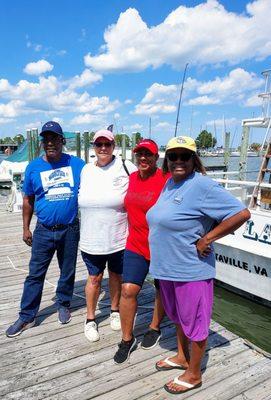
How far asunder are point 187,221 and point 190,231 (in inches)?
2.7

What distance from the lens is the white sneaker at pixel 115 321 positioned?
3437 mm

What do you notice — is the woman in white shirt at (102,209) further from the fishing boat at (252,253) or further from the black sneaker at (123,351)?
the fishing boat at (252,253)

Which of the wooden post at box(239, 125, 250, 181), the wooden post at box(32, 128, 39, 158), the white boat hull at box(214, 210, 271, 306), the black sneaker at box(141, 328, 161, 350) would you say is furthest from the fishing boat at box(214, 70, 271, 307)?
the wooden post at box(32, 128, 39, 158)

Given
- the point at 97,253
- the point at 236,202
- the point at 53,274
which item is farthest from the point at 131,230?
the point at 53,274

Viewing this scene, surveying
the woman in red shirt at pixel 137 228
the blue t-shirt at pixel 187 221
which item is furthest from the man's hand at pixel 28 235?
the blue t-shirt at pixel 187 221

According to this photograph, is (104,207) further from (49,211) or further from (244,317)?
(244,317)

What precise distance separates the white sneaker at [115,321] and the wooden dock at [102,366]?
→ 5cm

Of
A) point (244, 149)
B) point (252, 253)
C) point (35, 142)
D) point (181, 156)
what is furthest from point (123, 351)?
point (35, 142)

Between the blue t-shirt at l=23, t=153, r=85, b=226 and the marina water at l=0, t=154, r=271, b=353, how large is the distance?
3.50 m

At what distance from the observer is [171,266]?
2.41 metres

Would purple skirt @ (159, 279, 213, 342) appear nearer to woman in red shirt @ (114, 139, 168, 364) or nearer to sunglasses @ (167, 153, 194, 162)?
woman in red shirt @ (114, 139, 168, 364)

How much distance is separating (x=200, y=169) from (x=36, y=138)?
38.2 feet

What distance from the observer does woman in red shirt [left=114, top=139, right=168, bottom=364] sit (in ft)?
9.15

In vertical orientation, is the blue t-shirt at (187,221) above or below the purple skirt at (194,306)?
above
